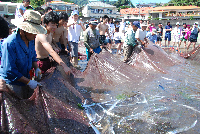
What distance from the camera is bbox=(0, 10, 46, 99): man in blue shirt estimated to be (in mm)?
2207

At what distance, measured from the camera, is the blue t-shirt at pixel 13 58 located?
2193 millimetres

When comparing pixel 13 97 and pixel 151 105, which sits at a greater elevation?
pixel 13 97

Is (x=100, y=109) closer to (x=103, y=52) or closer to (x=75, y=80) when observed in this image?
(x=75, y=80)

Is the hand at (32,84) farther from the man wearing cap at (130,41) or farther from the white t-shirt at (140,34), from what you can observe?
the white t-shirt at (140,34)

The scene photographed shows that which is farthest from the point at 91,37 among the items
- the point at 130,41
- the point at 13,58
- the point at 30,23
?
the point at 13,58

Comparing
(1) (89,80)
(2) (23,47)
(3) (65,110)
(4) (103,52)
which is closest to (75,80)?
(1) (89,80)

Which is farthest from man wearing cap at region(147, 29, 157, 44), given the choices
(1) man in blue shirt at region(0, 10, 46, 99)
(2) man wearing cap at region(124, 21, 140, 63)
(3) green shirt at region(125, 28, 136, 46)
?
(1) man in blue shirt at region(0, 10, 46, 99)

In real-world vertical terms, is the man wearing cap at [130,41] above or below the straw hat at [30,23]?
below

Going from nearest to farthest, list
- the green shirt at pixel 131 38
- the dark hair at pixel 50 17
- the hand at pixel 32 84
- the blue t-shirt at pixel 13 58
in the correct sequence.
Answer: the blue t-shirt at pixel 13 58 < the hand at pixel 32 84 < the dark hair at pixel 50 17 < the green shirt at pixel 131 38

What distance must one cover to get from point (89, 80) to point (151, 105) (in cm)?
169

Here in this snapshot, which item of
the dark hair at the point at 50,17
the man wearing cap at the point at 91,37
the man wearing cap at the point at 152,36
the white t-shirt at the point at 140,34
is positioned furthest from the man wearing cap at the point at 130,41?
the man wearing cap at the point at 152,36

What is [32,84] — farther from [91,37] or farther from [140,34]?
[140,34]

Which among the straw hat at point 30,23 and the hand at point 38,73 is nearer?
the straw hat at point 30,23

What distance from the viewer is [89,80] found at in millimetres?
4871
